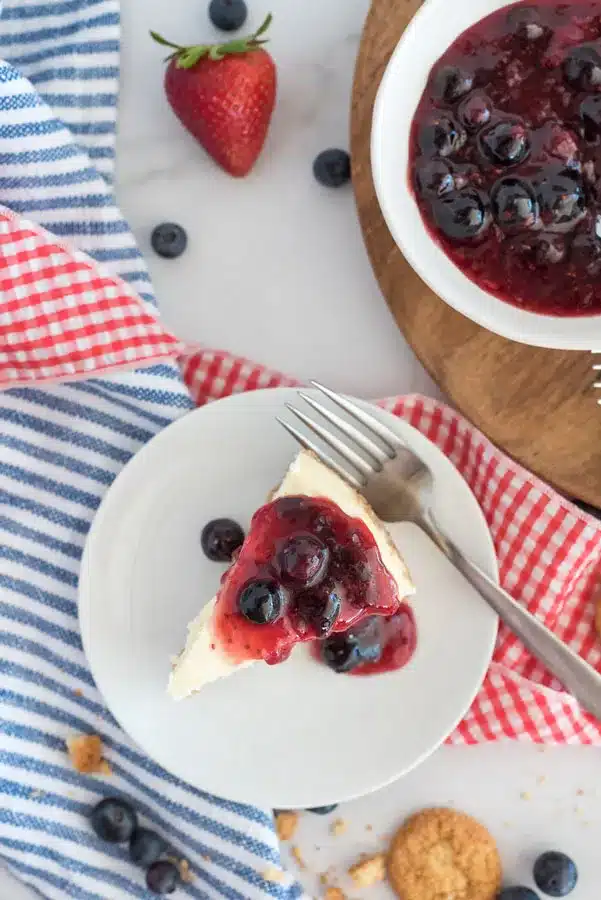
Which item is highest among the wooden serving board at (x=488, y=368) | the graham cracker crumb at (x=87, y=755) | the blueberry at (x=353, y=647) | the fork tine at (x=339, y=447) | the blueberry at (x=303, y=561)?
the wooden serving board at (x=488, y=368)

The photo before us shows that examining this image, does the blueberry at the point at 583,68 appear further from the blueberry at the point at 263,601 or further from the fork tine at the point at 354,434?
the blueberry at the point at 263,601

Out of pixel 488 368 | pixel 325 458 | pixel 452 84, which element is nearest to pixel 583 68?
pixel 452 84

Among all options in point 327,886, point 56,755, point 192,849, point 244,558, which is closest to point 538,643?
point 244,558

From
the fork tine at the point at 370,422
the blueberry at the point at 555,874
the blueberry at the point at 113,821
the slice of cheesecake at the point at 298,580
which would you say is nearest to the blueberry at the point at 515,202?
the fork tine at the point at 370,422

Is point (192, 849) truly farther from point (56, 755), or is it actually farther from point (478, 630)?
point (478, 630)

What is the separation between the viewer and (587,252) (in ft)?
4.91

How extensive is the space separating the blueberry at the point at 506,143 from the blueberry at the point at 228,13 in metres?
0.62

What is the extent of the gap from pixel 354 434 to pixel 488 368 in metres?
0.27

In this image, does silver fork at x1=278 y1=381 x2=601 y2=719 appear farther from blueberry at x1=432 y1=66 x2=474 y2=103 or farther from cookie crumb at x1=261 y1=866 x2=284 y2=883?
cookie crumb at x1=261 y1=866 x2=284 y2=883

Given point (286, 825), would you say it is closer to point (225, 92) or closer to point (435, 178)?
point (435, 178)

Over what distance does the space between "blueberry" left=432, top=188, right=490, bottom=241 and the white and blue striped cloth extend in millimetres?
580

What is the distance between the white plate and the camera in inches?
69.1

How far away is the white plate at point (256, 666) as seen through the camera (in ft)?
5.76

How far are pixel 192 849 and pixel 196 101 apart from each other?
4.40ft
